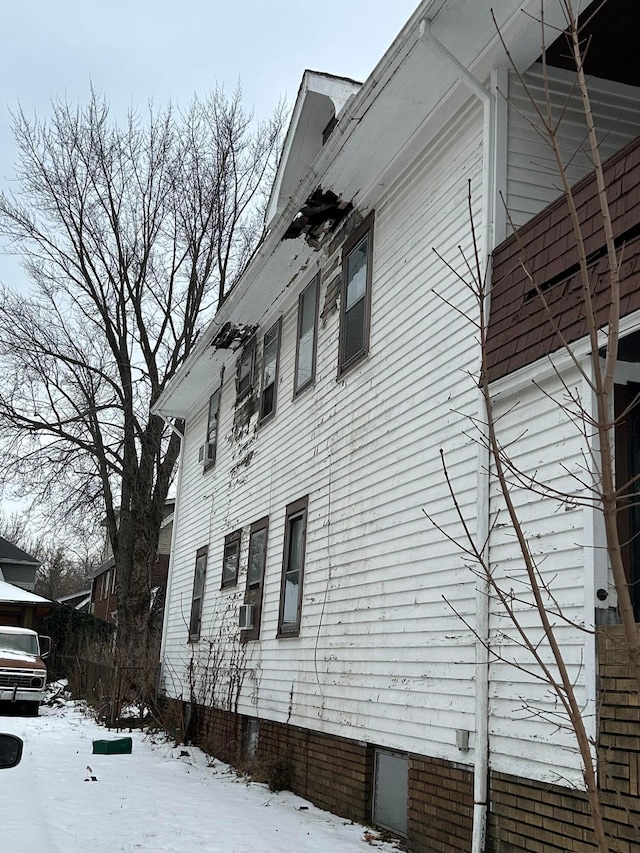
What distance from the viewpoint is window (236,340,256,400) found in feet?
47.4

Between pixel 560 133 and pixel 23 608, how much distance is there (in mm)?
25408

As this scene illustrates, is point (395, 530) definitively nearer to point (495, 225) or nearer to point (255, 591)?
point (495, 225)

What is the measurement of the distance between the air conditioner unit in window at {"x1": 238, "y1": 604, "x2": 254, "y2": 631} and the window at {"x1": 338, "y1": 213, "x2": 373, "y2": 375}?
3833 mm

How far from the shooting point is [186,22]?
14.1m

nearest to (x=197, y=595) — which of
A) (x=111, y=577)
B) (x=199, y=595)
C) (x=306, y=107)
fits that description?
(x=199, y=595)

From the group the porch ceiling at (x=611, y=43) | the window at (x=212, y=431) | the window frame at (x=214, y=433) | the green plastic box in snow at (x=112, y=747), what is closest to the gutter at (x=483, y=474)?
the porch ceiling at (x=611, y=43)

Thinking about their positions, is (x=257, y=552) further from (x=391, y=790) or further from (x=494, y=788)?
(x=494, y=788)

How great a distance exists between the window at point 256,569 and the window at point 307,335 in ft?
6.72

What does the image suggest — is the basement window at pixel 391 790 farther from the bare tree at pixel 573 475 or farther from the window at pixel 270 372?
the window at pixel 270 372

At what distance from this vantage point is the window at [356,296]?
968 cm

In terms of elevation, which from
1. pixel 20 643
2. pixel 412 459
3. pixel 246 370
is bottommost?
pixel 20 643

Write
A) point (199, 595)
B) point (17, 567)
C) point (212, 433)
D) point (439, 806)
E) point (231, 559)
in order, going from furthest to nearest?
1. point (17, 567)
2. point (212, 433)
3. point (199, 595)
4. point (231, 559)
5. point (439, 806)

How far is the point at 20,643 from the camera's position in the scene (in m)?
21.2

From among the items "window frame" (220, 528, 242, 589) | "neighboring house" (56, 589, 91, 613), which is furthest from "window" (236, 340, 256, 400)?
"neighboring house" (56, 589, 91, 613)
